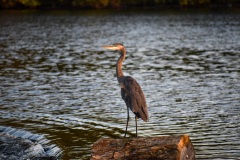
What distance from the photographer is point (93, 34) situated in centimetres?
5731

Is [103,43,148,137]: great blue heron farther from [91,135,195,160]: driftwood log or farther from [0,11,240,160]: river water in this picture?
[0,11,240,160]: river water

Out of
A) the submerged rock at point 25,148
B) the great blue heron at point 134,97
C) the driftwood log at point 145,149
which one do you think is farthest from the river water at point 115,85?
the driftwood log at point 145,149

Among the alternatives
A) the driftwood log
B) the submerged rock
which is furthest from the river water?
the driftwood log

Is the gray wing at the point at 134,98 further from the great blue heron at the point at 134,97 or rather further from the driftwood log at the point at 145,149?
the driftwood log at the point at 145,149

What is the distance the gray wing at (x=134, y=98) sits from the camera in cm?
1422

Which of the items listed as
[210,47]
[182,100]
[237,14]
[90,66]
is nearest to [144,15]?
[237,14]

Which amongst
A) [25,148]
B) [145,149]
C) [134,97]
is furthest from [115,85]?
[145,149]

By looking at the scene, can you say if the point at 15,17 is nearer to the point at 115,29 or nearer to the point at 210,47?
the point at 115,29

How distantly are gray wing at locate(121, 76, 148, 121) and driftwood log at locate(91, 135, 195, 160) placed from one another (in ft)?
4.37

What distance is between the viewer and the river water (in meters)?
17.9

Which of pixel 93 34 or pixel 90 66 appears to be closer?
pixel 90 66

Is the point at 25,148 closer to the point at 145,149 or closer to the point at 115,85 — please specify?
the point at 145,149

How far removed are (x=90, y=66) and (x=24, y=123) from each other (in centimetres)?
1490

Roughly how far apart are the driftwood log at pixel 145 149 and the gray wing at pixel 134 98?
4.37 ft
